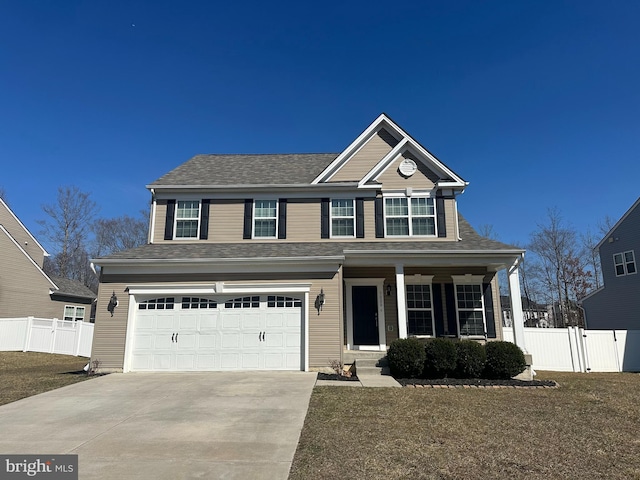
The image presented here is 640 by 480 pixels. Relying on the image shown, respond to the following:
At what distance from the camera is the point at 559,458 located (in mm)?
4918

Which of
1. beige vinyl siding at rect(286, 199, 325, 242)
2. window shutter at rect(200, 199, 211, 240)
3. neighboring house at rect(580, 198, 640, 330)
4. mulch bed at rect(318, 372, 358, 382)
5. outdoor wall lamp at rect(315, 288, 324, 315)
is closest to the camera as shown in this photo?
mulch bed at rect(318, 372, 358, 382)

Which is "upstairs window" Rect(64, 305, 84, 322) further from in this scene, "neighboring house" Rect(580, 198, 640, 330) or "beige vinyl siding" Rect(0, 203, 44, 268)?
"neighboring house" Rect(580, 198, 640, 330)

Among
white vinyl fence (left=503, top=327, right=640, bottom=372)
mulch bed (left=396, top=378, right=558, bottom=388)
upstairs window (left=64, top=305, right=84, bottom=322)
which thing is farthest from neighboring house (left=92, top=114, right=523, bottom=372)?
upstairs window (left=64, top=305, right=84, bottom=322)

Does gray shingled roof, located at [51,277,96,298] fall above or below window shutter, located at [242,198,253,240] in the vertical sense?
below

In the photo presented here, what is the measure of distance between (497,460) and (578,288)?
116 feet

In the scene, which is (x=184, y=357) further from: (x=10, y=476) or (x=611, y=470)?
(x=611, y=470)

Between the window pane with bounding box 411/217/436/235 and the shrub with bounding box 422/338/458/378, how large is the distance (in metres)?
4.35

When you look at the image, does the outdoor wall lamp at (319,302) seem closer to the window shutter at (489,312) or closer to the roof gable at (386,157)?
the roof gable at (386,157)

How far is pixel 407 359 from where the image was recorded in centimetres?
1059

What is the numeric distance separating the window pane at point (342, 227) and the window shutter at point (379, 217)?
966mm

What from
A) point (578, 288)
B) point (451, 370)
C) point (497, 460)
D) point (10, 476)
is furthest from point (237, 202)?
point (578, 288)

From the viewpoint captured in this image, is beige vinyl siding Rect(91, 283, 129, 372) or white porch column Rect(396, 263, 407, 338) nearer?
beige vinyl siding Rect(91, 283, 129, 372)

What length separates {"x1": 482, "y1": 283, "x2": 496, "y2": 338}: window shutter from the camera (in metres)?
13.5
